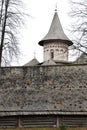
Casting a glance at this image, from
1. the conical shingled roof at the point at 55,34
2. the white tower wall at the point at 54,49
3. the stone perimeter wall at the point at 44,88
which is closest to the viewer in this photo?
the stone perimeter wall at the point at 44,88

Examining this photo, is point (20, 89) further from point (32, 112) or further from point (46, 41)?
point (46, 41)

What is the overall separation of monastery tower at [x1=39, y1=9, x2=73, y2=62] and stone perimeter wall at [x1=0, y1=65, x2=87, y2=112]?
4710 centimetres

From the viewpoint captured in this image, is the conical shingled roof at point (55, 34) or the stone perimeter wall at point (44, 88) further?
the conical shingled roof at point (55, 34)

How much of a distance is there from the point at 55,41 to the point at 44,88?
5000 centimetres

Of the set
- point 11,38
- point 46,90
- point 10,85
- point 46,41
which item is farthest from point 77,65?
point 46,41

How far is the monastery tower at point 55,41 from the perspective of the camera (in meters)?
75.9

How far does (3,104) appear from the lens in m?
27.0

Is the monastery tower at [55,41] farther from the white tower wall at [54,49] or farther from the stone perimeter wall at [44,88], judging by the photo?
the stone perimeter wall at [44,88]

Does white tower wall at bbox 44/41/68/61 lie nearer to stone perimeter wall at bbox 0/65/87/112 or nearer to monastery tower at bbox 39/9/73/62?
monastery tower at bbox 39/9/73/62

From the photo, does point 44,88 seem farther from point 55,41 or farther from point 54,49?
point 54,49

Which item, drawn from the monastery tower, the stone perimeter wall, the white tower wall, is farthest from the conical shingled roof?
the stone perimeter wall

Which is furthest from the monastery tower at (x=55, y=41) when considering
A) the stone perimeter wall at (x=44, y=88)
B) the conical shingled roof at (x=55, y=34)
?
the stone perimeter wall at (x=44, y=88)

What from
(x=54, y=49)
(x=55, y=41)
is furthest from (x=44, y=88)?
(x=54, y=49)

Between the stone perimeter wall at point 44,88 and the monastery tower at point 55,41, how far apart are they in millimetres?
47102
